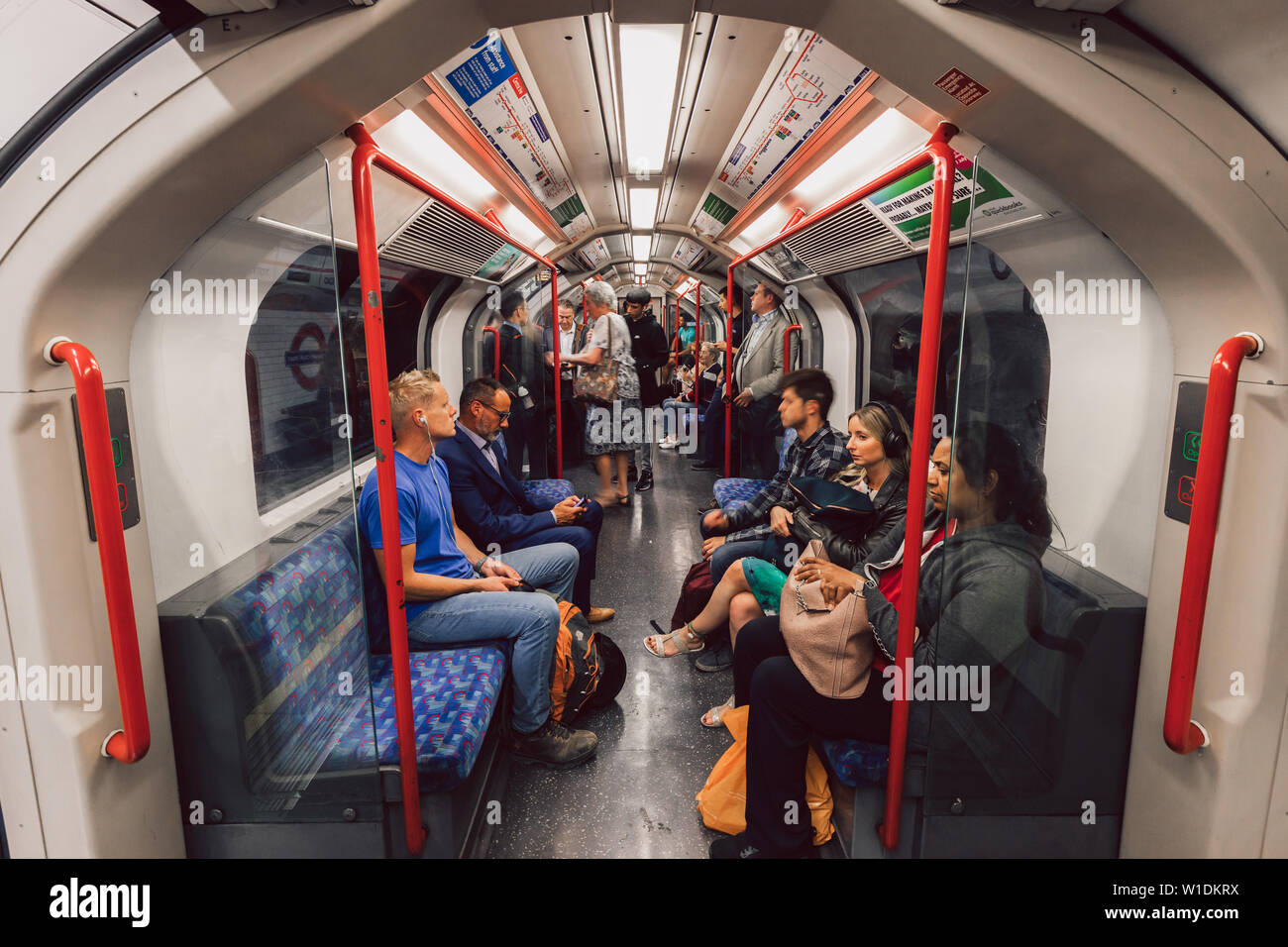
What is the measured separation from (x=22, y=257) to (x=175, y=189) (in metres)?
0.36

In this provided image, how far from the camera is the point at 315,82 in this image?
1.62 m

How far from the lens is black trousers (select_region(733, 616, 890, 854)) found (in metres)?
2.24

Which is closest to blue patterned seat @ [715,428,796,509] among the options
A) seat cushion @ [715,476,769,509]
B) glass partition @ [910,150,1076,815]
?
seat cushion @ [715,476,769,509]

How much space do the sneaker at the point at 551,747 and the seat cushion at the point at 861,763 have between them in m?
1.15

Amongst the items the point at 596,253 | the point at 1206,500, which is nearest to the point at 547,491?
the point at 1206,500

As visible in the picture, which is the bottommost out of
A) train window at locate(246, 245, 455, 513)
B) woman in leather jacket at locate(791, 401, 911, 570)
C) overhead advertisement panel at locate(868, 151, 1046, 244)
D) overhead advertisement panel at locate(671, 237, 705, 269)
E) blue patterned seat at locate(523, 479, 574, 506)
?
blue patterned seat at locate(523, 479, 574, 506)

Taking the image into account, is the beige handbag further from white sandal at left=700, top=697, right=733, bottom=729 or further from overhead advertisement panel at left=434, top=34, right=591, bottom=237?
overhead advertisement panel at left=434, top=34, right=591, bottom=237

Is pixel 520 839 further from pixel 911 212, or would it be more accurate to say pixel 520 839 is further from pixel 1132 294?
pixel 911 212

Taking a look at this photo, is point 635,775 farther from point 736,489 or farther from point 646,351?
point 646,351

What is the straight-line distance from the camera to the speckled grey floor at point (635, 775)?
2533 mm

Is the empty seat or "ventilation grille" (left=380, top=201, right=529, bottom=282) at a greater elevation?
"ventilation grille" (left=380, top=201, right=529, bottom=282)

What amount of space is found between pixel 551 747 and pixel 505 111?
3185 mm

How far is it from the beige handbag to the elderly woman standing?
15.1 feet

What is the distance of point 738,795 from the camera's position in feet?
8.30
